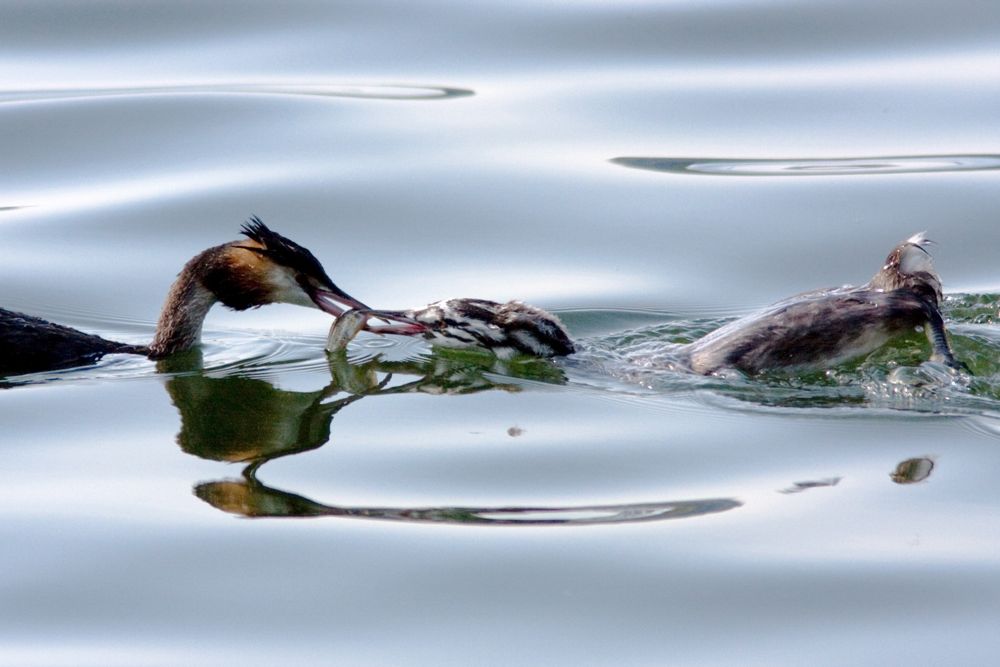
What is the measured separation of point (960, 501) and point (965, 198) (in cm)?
462

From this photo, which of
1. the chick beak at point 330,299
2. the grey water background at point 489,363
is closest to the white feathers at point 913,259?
the grey water background at point 489,363

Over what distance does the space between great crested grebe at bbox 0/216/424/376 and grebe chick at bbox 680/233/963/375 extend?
5.31ft

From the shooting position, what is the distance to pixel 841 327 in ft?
25.3

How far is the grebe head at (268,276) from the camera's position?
839 cm

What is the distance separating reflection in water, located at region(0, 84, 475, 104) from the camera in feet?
41.5

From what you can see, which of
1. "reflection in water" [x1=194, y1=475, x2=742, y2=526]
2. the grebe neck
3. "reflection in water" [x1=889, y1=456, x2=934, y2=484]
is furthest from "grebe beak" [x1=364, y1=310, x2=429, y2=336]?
"reflection in water" [x1=889, y1=456, x2=934, y2=484]

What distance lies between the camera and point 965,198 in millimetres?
10430

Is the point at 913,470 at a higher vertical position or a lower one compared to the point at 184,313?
lower

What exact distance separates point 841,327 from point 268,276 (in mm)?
2804

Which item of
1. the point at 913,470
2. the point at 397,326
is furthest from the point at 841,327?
the point at 397,326

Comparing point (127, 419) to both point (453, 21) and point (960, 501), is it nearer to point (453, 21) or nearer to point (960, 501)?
point (960, 501)

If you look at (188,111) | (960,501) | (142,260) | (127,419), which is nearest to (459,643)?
(960,501)

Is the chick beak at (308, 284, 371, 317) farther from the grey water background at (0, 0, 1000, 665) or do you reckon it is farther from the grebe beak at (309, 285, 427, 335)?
the grey water background at (0, 0, 1000, 665)

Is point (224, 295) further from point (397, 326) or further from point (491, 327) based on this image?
point (491, 327)
